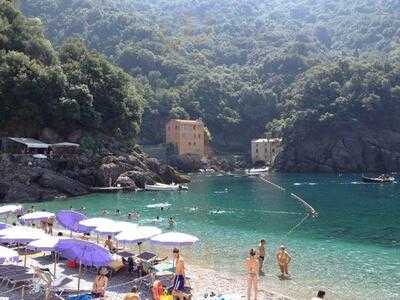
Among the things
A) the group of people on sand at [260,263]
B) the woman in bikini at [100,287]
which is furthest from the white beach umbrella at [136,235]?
the woman in bikini at [100,287]

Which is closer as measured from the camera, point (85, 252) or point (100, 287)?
point (100, 287)

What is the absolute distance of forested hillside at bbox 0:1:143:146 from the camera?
7869 centimetres

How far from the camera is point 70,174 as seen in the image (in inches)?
2904

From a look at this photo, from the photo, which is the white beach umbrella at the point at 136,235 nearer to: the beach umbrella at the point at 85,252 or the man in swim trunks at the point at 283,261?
the beach umbrella at the point at 85,252

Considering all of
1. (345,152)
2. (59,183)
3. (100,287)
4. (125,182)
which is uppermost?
(345,152)

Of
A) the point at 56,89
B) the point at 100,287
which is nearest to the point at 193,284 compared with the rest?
the point at 100,287

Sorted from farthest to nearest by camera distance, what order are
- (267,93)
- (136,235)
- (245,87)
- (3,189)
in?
1. (245,87)
2. (267,93)
3. (3,189)
4. (136,235)

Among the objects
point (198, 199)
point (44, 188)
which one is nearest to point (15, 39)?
point (44, 188)

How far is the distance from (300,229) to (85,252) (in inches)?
938

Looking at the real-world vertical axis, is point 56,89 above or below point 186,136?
above

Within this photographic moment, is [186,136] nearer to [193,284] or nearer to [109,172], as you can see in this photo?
[109,172]

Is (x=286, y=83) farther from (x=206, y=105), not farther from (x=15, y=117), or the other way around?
(x=15, y=117)

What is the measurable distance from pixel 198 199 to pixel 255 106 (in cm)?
10161

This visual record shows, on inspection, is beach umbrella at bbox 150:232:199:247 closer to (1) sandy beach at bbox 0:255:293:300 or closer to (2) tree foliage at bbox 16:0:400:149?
(1) sandy beach at bbox 0:255:293:300
